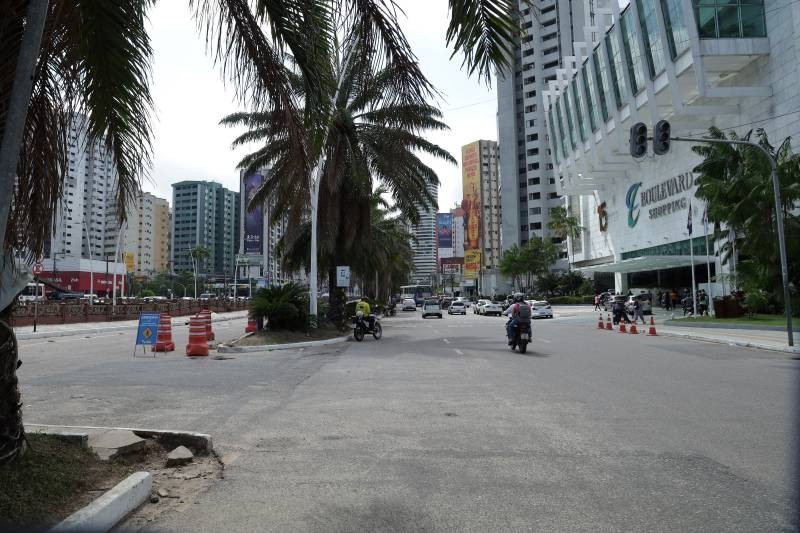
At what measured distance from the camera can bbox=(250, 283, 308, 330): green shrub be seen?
20.4 meters

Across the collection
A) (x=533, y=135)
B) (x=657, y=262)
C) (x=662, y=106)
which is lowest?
(x=657, y=262)

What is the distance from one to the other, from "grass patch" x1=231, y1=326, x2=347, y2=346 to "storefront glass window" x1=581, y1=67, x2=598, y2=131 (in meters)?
46.0

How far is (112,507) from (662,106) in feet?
172

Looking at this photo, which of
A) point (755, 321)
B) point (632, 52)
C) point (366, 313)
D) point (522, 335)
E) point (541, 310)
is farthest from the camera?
point (632, 52)

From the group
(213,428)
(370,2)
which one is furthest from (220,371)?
(370,2)

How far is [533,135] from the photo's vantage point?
11450cm

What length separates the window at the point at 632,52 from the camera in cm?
4659

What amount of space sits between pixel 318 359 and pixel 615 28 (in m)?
46.6

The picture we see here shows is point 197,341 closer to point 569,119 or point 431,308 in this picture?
point 431,308

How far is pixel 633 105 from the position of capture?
49000 millimetres

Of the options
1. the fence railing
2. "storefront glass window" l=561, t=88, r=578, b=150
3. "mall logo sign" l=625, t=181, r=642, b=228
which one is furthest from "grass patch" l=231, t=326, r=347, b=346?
"storefront glass window" l=561, t=88, r=578, b=150

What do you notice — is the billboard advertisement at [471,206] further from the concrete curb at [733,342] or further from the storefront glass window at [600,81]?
the concrete curb at [733,342]

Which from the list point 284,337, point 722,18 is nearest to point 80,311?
point 284,337

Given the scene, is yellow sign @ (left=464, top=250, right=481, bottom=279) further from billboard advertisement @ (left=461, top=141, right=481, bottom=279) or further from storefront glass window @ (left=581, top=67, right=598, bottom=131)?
storefront glass window @ (left=581, top=67, right=598, bottom=131)
